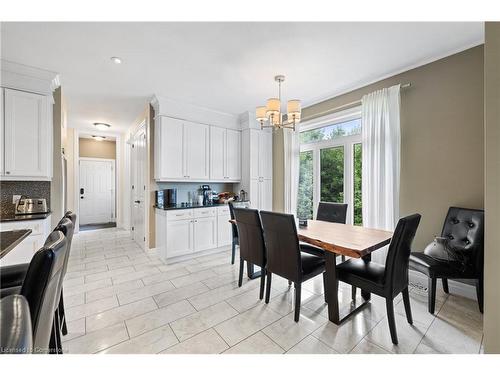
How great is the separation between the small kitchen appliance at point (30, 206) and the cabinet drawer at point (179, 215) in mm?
1511

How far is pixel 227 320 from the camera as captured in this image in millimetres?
1986

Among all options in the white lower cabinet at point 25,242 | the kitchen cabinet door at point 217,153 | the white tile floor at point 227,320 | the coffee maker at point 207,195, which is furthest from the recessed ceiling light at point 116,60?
the white tile floor at point 227,320

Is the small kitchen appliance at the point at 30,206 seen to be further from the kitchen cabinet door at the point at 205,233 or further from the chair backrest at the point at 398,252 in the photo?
the chair backrest at the point at 398,252

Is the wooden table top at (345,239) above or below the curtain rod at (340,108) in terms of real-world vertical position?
below

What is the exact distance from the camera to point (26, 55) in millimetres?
2377

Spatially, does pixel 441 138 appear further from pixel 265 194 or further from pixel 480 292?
pixel 265 194

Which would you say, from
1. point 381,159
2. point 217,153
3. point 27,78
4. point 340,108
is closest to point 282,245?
point 381,159

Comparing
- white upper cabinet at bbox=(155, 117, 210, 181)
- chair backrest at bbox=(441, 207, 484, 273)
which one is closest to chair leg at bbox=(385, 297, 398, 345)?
chair backrest at bbox=(441, 207, 484, 273)

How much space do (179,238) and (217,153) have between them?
5.75ft

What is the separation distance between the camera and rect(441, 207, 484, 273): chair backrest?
6.78 feet

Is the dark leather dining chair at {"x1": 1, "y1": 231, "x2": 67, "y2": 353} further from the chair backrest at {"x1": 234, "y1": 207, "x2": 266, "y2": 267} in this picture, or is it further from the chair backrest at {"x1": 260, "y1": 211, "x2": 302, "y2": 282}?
the chair backrest at {"x1": 234, "y1": 207, "x2": 266, "y2": 267}

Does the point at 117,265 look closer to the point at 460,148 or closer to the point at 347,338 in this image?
the point at 347,338

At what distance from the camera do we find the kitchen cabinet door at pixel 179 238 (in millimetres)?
3415
